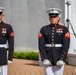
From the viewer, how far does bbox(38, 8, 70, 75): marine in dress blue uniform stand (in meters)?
5.58

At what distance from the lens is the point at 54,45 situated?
221 inches

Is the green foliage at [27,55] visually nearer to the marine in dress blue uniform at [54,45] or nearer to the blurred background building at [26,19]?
the blurred background building at [26,19]

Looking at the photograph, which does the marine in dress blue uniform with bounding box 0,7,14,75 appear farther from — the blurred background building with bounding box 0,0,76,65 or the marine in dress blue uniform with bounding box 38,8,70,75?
the blurred background building with bounding box 0,0,76,65

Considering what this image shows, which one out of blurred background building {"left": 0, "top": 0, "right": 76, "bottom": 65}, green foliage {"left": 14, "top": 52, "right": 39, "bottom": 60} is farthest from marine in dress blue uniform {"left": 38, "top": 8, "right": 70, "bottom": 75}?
blurred background building {"left": 0, "top": 0, "right": 76, "bottom": 65}

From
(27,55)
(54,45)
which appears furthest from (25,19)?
(54,45)

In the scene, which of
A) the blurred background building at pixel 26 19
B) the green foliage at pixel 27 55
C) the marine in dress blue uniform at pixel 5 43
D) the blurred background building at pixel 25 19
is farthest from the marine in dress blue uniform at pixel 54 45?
the blurred background building at pixel 25 19

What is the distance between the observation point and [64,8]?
1605cm

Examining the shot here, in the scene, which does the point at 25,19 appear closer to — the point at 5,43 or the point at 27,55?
the point at 27,55

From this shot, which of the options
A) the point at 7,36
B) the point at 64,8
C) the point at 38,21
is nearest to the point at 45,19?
the point at 38,21

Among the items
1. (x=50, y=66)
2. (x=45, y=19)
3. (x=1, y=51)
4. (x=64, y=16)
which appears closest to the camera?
(x=50, y=66)

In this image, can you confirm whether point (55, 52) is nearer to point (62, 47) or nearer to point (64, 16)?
point (62, 47)

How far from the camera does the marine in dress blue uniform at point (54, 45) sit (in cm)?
558

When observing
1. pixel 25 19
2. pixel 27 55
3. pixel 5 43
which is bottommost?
pixel 27 55

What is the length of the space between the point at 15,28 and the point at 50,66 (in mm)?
12844
